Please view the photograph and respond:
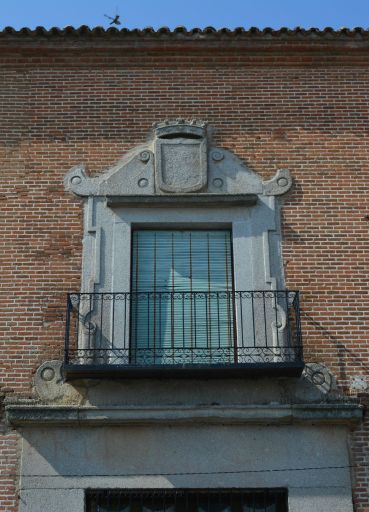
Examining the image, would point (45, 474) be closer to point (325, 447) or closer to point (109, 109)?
point (325, 447)

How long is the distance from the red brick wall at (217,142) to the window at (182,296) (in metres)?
0.82

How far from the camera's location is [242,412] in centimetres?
935

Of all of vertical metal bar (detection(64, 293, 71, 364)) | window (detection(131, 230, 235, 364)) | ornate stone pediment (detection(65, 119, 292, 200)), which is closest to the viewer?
vertical metal bar (detection(64, 293, 71, 364))

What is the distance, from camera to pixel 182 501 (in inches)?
361

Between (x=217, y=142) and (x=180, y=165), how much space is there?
0.64 m

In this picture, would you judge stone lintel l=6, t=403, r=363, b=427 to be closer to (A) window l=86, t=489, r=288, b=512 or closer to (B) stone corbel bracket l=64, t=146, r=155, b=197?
(A) window l=86, t=489, r=288, b=512

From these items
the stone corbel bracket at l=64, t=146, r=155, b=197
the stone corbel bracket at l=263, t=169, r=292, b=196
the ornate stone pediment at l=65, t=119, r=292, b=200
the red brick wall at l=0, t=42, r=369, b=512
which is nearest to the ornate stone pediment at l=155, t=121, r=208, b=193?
the ornate stone pediment at l=65, t=119, r=292, b=200

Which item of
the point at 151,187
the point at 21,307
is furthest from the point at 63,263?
the point at 151,187

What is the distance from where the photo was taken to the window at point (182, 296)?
9.96 metres

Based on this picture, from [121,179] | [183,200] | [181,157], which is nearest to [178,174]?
[181,157]

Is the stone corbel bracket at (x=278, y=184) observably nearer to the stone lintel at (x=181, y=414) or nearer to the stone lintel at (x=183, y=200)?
the stone lintel at (x=183, y=200)

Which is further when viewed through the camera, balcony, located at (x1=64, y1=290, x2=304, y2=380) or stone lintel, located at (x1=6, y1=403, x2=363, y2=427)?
balcony, located at (x1=64, y1=290, x2=304, y2=380)

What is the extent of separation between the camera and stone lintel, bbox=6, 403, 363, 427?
9305 mm

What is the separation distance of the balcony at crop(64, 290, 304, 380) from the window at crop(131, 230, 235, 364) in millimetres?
12
